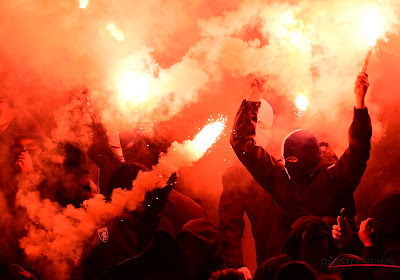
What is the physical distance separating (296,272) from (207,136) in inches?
92.5

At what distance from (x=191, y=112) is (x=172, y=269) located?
212 centimetres

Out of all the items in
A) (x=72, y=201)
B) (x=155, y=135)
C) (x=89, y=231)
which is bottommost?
(x=89, y=231)

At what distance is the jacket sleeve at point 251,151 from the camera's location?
4.25 metres

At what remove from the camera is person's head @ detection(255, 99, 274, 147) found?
468 centimetres

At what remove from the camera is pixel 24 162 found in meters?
5.30

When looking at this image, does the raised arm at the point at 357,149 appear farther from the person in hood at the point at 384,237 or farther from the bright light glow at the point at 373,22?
the bright light glow at the point at 373,22

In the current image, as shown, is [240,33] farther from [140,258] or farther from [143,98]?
[140,258]

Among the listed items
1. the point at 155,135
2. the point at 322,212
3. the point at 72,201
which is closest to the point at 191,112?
the point at 155,135

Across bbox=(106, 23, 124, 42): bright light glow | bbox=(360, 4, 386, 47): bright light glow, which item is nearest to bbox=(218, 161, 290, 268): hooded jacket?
bbox=(360, 4, 386, 47): bright light glow

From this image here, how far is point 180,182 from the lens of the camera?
16.5 ft

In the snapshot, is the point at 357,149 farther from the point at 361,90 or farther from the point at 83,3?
the point at 83,3

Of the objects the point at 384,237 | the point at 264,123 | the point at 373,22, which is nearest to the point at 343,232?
the point at 384,237

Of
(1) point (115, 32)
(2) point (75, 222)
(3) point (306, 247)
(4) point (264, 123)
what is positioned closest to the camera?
(3) point (306, 247)

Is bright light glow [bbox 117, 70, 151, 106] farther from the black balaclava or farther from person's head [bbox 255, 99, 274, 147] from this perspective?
the black balaclava
